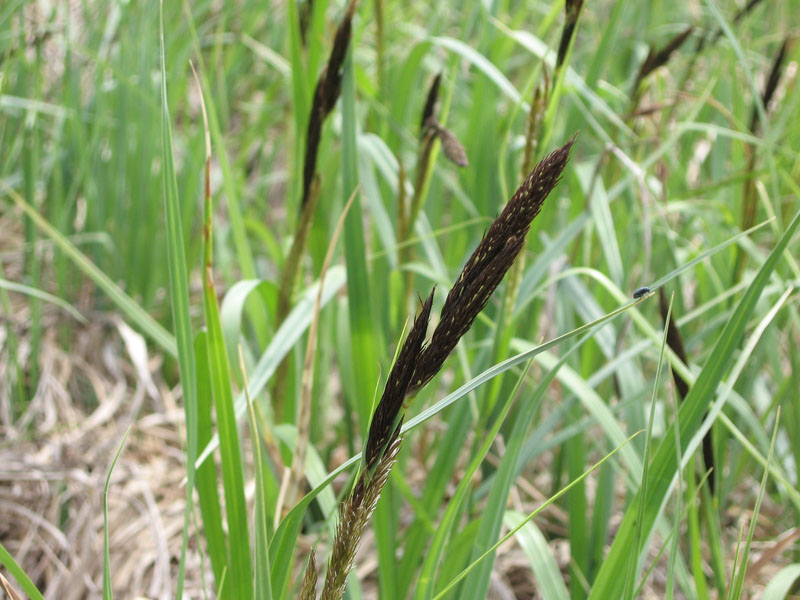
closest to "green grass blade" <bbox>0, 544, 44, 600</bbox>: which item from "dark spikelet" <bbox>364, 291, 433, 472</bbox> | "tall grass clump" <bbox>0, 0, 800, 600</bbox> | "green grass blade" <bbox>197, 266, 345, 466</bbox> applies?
"tall grass clump" <bbox>0, 0, 800, 600</bbox>

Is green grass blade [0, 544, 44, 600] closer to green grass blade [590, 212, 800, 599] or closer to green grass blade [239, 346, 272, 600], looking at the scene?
green grass blade [239, 346, 272, 600]

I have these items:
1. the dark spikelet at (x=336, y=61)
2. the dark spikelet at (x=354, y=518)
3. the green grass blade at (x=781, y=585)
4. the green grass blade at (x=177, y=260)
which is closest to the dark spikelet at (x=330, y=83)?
the dark spikelet at (x=336, y=61)

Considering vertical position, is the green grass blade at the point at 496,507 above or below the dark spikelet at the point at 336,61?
below

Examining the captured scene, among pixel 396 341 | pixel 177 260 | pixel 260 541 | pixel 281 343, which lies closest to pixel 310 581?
pixel 260 541

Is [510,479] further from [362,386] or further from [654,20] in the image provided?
[654,20]

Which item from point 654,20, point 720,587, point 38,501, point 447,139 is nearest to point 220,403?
point 447,139

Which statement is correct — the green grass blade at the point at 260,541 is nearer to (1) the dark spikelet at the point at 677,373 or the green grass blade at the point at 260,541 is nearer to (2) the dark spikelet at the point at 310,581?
(2) the dark spikelet at the point at 310,581

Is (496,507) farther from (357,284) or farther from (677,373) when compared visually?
(357,284)
